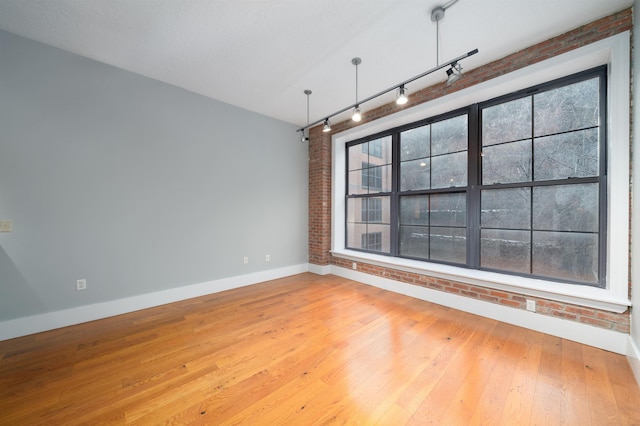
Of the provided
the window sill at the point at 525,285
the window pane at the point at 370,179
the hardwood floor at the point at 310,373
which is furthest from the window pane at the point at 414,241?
the hardwood floor at the point at 310,373

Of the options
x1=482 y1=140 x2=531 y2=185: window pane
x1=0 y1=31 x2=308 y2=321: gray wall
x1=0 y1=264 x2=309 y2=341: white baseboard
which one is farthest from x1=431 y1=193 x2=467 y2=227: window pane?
x1=0 y1=264 x2=309 y2=341: white baseboard

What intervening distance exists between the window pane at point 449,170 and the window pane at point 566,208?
812 millimetres

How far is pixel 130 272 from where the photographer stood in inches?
119

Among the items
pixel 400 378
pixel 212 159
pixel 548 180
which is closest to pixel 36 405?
pixel 400 378

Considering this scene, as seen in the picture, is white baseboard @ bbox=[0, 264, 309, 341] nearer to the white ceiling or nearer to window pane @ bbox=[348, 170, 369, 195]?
window pane @ bbox=[348, 170, 369, 195]

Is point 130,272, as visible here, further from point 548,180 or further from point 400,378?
point 548,180

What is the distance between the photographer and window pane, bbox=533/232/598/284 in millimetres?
2402

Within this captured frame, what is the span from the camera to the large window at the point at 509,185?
2.42 meters

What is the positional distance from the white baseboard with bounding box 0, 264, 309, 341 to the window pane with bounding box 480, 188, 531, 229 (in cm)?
365

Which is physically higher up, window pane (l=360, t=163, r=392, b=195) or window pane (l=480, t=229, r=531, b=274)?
window pane (l=360, t=163, r=392, b=195)

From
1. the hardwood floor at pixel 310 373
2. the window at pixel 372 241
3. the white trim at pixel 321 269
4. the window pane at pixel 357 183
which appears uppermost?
the window pane at pixel 357 183

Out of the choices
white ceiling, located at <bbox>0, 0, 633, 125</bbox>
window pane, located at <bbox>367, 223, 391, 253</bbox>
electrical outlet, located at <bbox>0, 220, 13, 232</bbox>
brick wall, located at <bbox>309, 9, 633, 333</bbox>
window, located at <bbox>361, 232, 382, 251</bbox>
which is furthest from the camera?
window, located at <bbox>361, 232, 382, 251</bbox>

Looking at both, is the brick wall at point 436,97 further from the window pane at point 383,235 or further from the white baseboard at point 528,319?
the window pane at point 383,235

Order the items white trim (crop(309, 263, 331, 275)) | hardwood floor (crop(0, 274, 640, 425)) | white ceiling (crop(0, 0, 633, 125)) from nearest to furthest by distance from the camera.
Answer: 1. hardwood floor (crop(0, 274, 640, 425))
2. white ceiling (crop(0, 0, 633, 125))
3. white trim (crop(309, 263, 331, 275))
